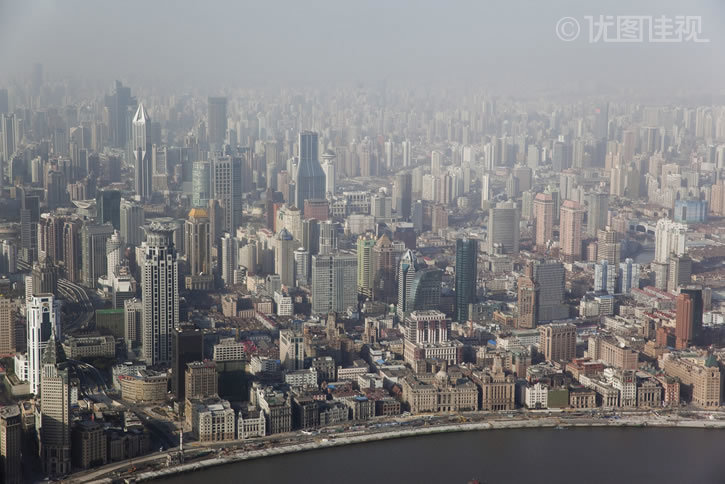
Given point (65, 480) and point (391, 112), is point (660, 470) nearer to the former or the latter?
point (65, 480)

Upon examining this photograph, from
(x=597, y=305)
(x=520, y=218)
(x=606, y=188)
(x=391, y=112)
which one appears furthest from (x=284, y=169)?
(x=597, y=305)

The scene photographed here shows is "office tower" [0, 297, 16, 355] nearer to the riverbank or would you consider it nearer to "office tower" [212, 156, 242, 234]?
the riverbank

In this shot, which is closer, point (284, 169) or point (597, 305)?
point (597, 305)

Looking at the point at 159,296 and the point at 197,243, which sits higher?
the point at 197,243

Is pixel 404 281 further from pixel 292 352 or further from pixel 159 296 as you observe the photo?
pixel 159 296

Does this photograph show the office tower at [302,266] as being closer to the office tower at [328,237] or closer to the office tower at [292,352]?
the office tower at [328,237]

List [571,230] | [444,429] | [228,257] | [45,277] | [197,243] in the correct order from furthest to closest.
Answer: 1. [571,230]
2. [228,257]
3. [197,243]
4. [45,277]
5. [444,429]

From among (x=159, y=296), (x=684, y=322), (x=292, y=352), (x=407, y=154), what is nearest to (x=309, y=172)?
(x=407, y=154)

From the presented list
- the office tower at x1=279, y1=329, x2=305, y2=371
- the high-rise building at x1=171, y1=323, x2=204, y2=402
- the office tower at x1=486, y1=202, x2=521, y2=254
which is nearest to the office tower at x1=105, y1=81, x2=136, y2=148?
the office tower at x1=279, y1=329, x2=305, y2=371
